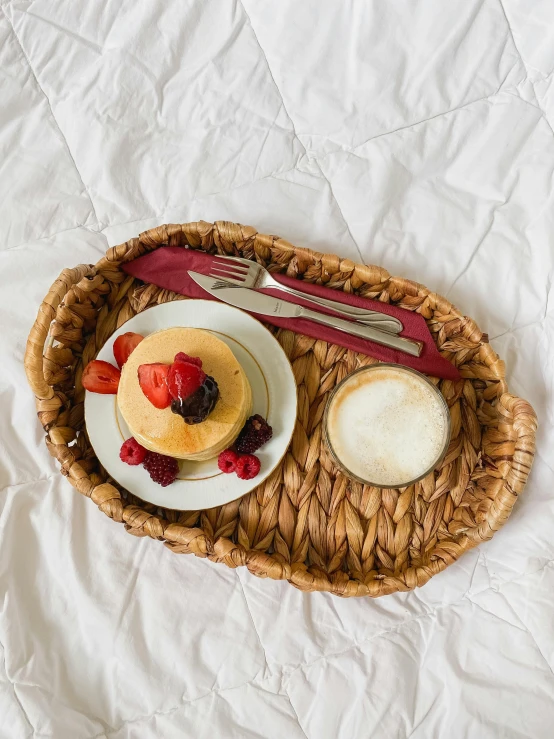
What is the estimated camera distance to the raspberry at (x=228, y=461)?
0.97 meters

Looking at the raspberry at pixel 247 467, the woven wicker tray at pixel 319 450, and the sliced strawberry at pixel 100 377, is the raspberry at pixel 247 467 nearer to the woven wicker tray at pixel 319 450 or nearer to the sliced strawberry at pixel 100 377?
the woven wicker tray at pixel 319 450

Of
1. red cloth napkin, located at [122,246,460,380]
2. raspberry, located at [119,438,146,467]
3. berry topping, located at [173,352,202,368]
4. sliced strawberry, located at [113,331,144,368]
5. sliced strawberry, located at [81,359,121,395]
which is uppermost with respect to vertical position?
red cloth napkin, located at [122,246,460,380]

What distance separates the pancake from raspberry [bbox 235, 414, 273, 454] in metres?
0.01

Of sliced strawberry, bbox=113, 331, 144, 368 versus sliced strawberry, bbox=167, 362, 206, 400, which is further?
sliced strawberry, bbox=113, 331, 144, 368

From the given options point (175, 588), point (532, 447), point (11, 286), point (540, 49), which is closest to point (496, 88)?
point (540, 49)

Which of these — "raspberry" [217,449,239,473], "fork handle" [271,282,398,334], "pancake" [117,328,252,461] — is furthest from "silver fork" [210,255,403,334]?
"raspberry" [217,449,239,473]

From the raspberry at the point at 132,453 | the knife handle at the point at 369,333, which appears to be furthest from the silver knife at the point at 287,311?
the raspberry at the point at 132,453

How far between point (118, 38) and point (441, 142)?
61 cm

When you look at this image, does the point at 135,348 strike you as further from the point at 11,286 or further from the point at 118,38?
the point at 118,38

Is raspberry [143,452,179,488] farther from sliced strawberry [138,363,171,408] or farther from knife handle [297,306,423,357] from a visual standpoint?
knife handle [297,306,423,357]

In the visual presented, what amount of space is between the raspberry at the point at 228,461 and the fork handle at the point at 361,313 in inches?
10.7

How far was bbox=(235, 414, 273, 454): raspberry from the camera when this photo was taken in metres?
0.97

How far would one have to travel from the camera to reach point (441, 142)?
118 cm

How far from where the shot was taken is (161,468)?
0.96 metres
